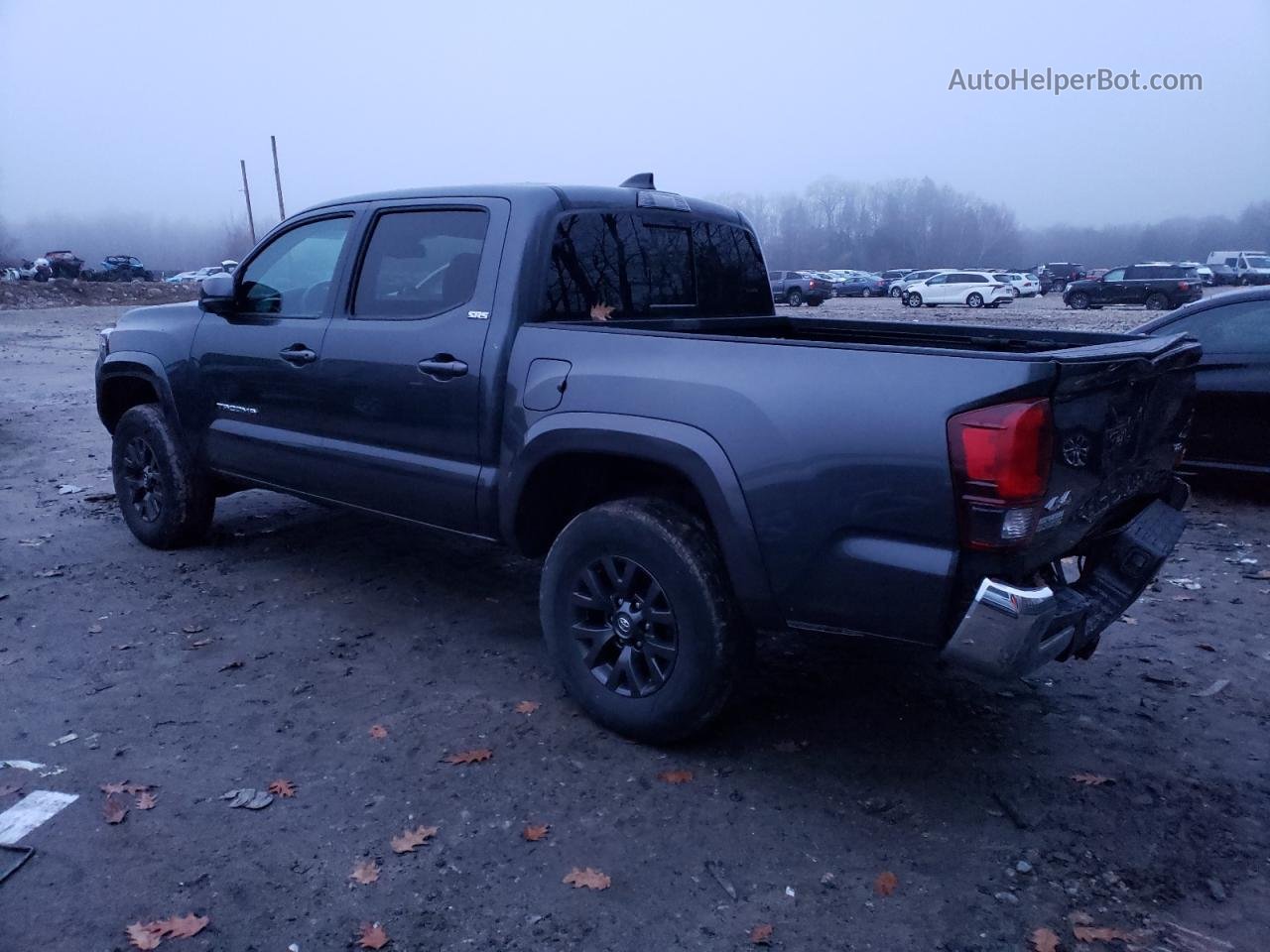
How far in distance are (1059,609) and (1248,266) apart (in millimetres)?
54308

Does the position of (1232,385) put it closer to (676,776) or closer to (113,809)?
(676,776)

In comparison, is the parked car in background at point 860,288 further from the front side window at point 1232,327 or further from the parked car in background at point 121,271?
the front side window at point 1232,327

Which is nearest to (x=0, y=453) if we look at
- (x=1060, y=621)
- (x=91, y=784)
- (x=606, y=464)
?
(x=91, y=784)

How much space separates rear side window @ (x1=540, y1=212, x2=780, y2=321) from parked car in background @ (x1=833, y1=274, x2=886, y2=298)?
51.8 metres

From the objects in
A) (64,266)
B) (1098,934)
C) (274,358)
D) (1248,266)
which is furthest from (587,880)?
(64,266)

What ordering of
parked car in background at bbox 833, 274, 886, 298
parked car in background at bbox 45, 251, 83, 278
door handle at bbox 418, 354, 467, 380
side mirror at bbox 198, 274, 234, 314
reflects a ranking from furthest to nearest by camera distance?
1. parked car in background at bbox 45, 251, 83, 278
2. parked car in background at bbox 833, 274, 886, 298
3. side mirror at bbox 198, 274, 234, 314
4. door handle at bbox 418, 354, 467, 380

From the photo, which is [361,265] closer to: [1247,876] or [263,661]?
[263,661]

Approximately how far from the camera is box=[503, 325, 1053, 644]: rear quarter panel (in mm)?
2914

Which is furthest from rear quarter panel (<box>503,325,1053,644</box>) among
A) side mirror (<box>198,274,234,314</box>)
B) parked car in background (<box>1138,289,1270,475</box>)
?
parked car in background (<box>1138,289,1270,475</box>)

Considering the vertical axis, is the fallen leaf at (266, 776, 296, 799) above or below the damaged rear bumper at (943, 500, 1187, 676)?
below

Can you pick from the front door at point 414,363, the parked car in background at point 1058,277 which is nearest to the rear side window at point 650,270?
the front door at point 414,363

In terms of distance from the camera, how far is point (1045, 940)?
2.75 meters

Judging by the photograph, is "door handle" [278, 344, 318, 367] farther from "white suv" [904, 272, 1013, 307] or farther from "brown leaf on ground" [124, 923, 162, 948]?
"white suv" [904, 272, 1013, 307]

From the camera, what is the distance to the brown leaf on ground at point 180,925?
2773 millimetres
